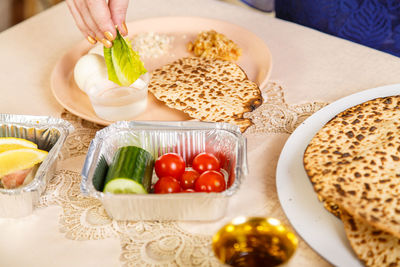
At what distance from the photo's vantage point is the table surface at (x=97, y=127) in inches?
40.1

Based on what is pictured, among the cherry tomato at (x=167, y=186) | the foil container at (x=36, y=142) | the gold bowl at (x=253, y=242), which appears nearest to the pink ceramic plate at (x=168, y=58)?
the foil container at (x=36, y=142)

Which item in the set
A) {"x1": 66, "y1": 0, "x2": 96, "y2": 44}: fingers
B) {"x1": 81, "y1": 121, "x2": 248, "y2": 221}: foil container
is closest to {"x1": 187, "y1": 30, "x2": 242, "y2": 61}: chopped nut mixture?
{"x1": 66, "y1": 0, "x2": 96, "y2": 44}: fingers

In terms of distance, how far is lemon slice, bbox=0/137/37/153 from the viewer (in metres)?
1.19

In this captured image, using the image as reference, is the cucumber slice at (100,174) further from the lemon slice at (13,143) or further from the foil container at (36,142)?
the lemon slice at (13,143)

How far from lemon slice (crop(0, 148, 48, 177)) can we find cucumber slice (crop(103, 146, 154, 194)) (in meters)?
0.22

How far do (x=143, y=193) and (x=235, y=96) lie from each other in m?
0.56

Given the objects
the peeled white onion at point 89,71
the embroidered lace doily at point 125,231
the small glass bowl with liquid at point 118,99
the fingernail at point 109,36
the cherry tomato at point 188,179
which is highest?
the fingernail at point 109,36

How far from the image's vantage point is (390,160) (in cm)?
106

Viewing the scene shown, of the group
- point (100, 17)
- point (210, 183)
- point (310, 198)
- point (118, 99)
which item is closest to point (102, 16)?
point (100, 17)

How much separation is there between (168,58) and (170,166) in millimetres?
778

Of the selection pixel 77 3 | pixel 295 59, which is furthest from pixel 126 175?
pixel 295 59

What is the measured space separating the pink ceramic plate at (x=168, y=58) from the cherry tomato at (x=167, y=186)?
1.16 feet

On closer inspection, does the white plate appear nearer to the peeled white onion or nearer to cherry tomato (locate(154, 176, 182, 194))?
cherry tomato (locate(154, 176, 182, 194))

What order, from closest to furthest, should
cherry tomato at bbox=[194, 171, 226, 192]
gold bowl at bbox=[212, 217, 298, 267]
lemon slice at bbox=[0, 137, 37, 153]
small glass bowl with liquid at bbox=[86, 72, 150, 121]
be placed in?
gold bowl at bbox=[212, 217, 298, 267]
cherry tomato at bbox=[194, 171, 226, 192]
lemon slice at bbox=[0, 137, 37, 153]
small glass bowl with liquid at bbox=[86, 72, 150, 121]
